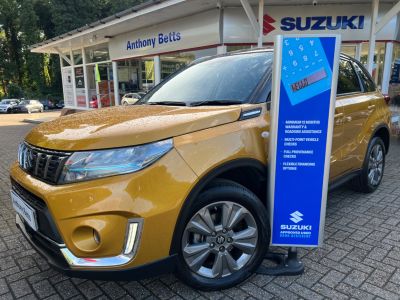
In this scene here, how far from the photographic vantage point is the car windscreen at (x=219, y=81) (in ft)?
9.71

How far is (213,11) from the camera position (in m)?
8.98

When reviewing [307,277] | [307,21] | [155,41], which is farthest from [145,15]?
[307,277]

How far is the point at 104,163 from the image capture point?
2.07m

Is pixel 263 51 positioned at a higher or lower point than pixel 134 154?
higher

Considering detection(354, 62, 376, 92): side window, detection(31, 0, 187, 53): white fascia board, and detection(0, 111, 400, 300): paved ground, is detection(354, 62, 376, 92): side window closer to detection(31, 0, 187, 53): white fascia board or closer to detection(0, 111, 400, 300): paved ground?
detection(0, 111, 400, 300): paved ground

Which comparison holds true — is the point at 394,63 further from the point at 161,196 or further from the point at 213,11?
the point at 161,196

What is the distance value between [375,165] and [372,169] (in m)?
0.10

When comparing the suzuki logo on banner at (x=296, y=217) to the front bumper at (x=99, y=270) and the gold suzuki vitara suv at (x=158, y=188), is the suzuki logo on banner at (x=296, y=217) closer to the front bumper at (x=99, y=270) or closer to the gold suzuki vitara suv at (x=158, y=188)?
the gold suzuki vitara suv at (x=158, y=188)

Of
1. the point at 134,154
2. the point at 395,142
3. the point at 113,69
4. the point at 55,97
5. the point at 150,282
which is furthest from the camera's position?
the point at 55,97

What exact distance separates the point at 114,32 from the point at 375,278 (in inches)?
492

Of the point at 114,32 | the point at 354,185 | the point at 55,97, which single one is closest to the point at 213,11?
the point at 114,32

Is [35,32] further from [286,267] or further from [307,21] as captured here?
[286,267]

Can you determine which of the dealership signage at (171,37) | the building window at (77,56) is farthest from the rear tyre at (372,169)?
the building window at (77,56)

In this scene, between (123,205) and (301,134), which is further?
(301,134)
